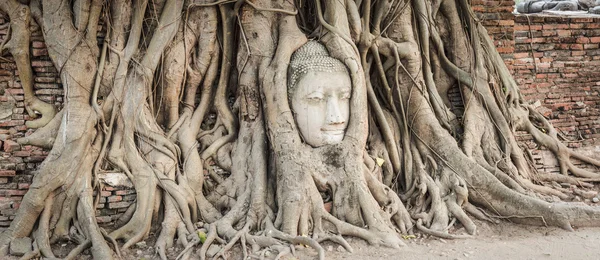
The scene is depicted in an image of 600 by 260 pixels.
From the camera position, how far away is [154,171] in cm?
475

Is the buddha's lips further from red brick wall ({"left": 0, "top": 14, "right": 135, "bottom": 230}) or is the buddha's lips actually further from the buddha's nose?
red brick wall ({"left": 0, "top": 14, "right": 135, "bottom": 230})

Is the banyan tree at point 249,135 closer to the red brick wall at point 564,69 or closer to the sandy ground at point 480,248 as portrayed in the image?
the sandy ground at point 480,248

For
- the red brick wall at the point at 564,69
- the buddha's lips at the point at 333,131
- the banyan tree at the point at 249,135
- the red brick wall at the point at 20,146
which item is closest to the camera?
the banyan tree at the point at 249,135

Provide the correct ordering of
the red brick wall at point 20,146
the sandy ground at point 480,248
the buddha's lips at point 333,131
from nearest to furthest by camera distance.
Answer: the sandy ground at point 480,248, the red brick wall at point 20,146, the buddha's lips at point 333,131

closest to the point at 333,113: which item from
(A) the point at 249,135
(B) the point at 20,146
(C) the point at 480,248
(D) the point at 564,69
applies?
(A) the point at 249,135

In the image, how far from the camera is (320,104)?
4.87m

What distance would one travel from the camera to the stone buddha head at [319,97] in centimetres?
482

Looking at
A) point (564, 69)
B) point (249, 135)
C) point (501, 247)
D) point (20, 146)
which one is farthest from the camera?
point (564, 69)

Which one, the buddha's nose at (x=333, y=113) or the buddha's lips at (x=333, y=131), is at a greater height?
the buddha's nose at (x=333, y=113)

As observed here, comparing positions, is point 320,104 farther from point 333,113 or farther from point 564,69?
point 564,69

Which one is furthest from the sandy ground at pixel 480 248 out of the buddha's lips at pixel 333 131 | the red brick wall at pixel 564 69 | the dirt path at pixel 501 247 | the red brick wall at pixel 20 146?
the red brick wall at pixel 564 69

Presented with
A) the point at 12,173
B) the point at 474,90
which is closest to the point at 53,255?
the point at 12,173

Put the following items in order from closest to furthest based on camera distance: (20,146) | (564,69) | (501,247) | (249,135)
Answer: (501,247) < (20,146) < (249,135) < (564,69)

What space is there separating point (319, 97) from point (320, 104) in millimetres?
67
